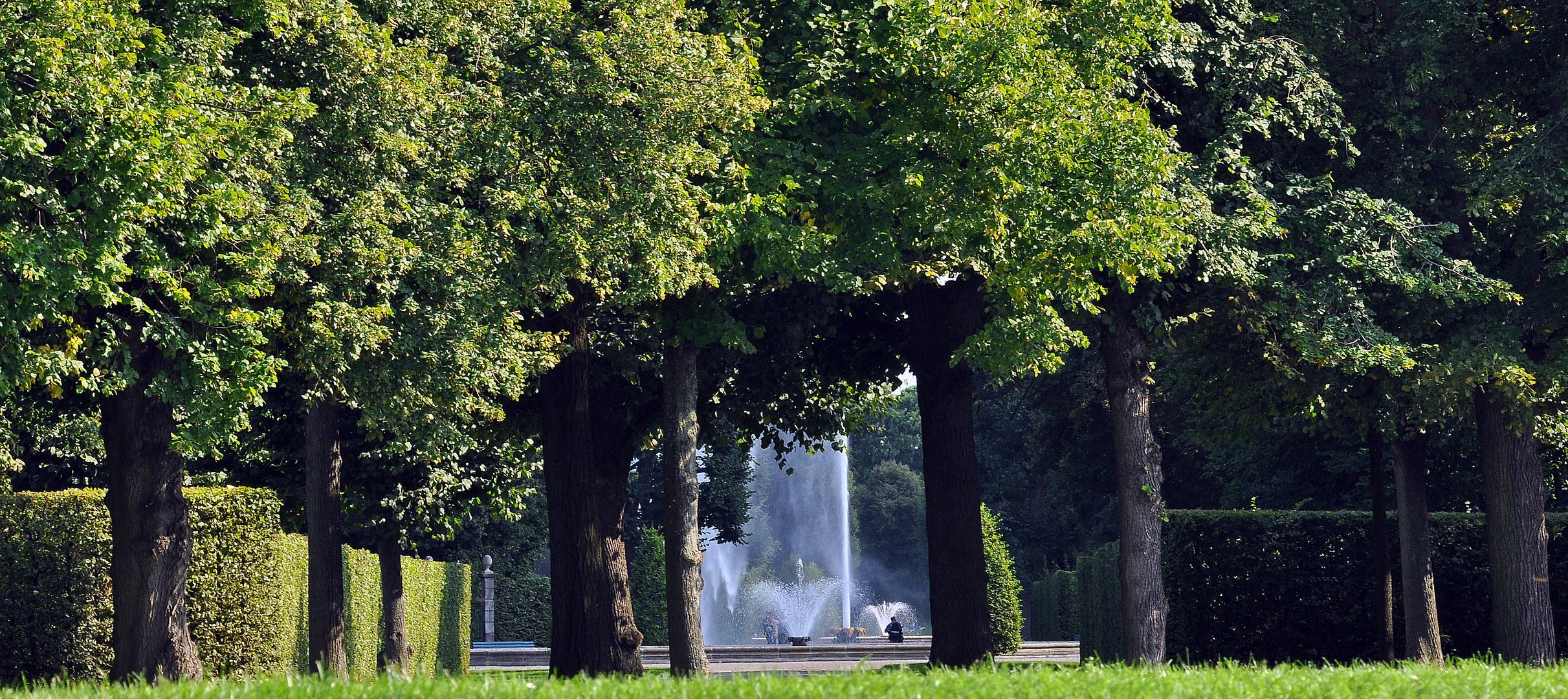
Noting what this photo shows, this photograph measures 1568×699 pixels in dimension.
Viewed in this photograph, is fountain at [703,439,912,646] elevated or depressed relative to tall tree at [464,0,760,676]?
depressed

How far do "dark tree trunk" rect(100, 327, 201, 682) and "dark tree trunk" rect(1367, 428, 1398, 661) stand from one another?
61.4 ft

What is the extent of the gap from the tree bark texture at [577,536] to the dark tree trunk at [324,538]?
10.0 feet

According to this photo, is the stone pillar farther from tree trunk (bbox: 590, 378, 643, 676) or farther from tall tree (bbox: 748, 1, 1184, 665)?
tall tree (bbox: 748, 1, 1184, 665)

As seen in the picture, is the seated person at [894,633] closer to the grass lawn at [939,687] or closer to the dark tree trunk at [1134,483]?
the dark tree trunk at [1134,483]

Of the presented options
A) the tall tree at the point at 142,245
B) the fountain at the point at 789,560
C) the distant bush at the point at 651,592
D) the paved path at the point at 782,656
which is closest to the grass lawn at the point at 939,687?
the tall tree at the point at 142,245

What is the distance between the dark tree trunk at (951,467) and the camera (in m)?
20.8

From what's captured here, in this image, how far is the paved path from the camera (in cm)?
3491

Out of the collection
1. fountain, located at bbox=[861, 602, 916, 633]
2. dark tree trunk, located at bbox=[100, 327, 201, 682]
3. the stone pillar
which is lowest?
fountain, located at bbox=[861, 602, 916, 633]

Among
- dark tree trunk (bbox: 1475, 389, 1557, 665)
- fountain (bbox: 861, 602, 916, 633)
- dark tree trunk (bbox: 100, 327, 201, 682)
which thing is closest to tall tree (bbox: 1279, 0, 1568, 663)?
dark tree trunk (bbox: 1475, 389, 1557, 665)

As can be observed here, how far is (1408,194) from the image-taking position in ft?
67.8

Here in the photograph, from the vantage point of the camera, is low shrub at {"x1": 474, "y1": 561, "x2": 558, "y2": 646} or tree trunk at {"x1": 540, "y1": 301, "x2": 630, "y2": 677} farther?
low shrub at {"x1": 474, "y1": 561, "x2": 558, "y2": 646}

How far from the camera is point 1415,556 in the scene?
23.4 metres

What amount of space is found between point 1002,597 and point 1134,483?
2146 cm

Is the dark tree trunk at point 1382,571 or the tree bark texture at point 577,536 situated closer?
the tree bark texture at point 577,536
